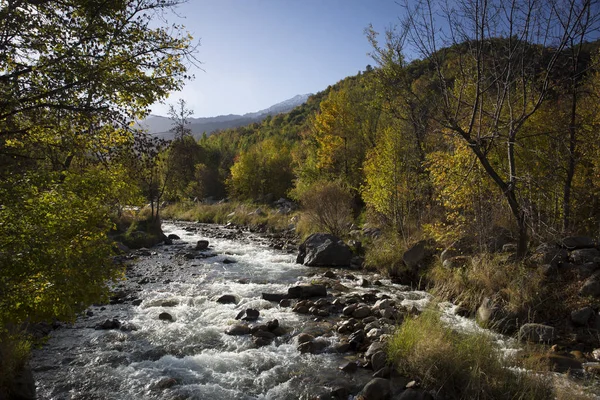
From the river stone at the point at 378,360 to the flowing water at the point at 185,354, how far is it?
11.9 inches

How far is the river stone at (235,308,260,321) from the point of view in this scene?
1022 cm

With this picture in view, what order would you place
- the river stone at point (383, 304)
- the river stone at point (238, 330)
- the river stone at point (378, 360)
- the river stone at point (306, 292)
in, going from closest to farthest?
1. the river stone at point (378, 360)
2. the river stone at point (238, 330)
3. the river stone at point (383, 304)
4. the river stone at point (306, 292)

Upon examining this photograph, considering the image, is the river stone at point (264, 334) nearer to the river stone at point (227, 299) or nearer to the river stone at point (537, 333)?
the river stone at point (227, 299)

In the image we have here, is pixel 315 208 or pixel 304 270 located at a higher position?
pixel 315 208

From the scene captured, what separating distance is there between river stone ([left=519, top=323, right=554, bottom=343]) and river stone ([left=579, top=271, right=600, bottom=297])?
1759 mm

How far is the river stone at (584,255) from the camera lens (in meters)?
9.93

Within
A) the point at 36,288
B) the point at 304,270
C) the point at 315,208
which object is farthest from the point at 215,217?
the point at 36,288

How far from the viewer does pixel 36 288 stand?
503cm

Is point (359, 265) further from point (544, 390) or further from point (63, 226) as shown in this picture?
point (63, 226)

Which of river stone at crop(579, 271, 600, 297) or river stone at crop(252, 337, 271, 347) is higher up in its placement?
river stone at crop(579, 271, 600, 297)

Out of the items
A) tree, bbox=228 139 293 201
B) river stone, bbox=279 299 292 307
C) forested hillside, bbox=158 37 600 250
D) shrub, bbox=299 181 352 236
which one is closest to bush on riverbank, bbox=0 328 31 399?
river stone, bbox=279 299 292 307

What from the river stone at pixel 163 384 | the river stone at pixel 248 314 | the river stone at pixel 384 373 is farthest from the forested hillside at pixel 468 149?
the river stone at pixel 163 384

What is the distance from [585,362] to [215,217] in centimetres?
3507

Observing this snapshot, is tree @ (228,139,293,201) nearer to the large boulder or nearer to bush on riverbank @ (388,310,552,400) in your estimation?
the large boulder
